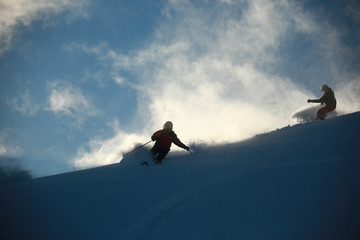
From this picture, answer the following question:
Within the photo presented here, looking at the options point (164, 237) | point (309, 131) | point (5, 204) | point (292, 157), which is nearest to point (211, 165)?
point (292, 157)

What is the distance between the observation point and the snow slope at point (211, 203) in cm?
282

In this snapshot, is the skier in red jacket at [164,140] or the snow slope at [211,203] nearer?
the snow slope at [211,203]

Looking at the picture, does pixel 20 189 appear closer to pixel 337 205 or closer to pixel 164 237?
pixel 164 237

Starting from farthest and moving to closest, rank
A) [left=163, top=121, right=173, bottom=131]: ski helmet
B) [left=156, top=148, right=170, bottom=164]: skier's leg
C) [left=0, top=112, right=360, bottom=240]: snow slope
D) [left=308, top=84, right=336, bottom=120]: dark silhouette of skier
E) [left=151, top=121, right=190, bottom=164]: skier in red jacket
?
[left=308, top=84, right=336, bottom=120]: dark silhouette of skier, [left=163, top=121, right=173, bottom=131]: ski helmet, [left=151, top=121, right=190, bottom=164]: skier in red jacket, [left=156, top=148, right=170, bottom=164]: skier's leg, [left=0, top=112, right=360, bottom=240]: snow slope

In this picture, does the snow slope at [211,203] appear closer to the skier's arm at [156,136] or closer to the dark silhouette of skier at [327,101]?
the skier's arm at [156,136]

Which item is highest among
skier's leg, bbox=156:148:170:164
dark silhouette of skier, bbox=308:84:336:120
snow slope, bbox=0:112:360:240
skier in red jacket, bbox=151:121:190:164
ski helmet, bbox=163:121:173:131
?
dark silhouette of skier, bbox=308:84:336:120

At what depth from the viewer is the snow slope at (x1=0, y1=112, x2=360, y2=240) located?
2.82 meters

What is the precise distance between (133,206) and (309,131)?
229 inches

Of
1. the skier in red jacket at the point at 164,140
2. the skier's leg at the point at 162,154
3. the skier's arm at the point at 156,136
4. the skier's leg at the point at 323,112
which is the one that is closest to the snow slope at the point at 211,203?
the skier's leg at the point at 162,154

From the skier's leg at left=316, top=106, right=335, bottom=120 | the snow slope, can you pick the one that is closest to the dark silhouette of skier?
the skier's leg at left=316, top=106, right=335, bottom=120

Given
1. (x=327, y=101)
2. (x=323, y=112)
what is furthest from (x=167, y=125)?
(x=327, y=101)

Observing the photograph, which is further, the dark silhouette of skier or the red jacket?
the dark silhouette of skier

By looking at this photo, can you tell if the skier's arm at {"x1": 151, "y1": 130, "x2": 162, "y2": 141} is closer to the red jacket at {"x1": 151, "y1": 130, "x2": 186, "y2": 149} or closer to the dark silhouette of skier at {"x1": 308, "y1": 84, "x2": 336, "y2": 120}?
the red jacket at {"x1": 151, "y1": 130, "x2": 186, "y2": 149}

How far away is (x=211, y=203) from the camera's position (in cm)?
357
